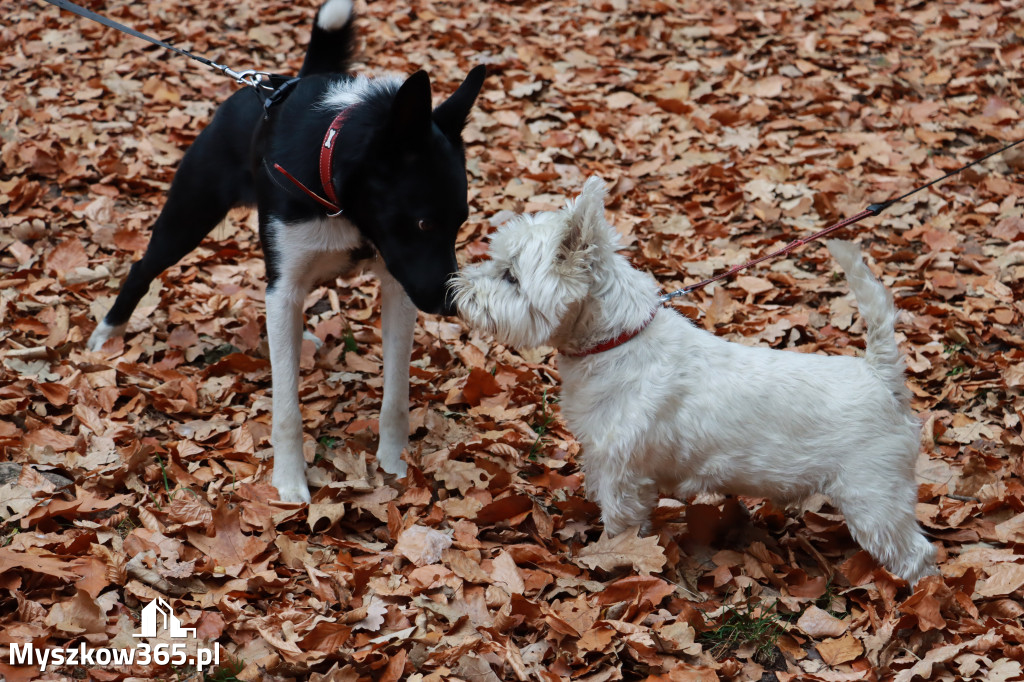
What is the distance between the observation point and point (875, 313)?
3391 millimetres

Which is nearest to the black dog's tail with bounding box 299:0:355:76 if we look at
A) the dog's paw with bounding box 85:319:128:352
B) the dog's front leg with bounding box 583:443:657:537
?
the dog's paw with bounding box 85:319:128:352

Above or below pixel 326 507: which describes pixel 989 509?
above

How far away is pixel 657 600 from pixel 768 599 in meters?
0.50

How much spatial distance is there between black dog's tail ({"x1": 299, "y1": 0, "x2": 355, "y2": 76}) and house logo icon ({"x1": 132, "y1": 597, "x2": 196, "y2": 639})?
272 centimetres

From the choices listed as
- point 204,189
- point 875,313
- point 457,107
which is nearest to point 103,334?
point 204,189

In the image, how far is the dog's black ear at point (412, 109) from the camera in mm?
3434

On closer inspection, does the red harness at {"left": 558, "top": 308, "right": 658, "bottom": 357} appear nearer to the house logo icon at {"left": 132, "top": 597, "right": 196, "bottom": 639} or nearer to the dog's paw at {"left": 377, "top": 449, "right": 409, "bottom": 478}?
the dog's paw at {"left": 377, "top": 449, "right": 409, "bottom": 478}

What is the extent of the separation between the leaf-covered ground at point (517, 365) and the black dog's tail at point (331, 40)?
1594 mm

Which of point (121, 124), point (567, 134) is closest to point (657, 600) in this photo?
point (567, 134)

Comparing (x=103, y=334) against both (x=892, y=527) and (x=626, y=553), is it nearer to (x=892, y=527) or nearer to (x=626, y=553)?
(x=626, y=553)

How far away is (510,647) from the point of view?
315 cm

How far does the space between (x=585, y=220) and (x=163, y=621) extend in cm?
212

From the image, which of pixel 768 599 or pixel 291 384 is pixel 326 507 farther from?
pixel 768 599

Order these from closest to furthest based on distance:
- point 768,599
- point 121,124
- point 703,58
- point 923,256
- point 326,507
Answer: point 768,599
point 326,507
point 923,256
point 121,124
point 703,58
